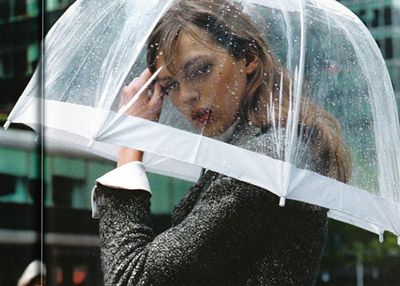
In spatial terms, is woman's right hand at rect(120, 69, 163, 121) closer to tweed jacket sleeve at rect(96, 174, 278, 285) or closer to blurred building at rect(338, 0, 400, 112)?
tweed jacket sleeve at rect(96, 174, 278, 285)

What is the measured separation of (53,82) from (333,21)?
1.33m

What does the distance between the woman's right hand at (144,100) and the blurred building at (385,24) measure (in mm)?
987

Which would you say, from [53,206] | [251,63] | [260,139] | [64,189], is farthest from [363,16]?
[53,206]

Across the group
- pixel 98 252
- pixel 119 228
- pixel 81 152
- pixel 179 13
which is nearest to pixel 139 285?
pixel 119 228

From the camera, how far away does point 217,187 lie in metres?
3.53

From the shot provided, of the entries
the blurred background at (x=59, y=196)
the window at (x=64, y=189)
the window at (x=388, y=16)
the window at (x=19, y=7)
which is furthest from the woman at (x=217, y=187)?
the window at (x=19, y=7)

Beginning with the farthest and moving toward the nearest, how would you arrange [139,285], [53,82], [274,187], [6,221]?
[6,221]
[53,82]
[139,285]
[274,187]

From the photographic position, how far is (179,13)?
12.1 feet

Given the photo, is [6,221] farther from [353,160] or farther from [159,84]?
[353,160]

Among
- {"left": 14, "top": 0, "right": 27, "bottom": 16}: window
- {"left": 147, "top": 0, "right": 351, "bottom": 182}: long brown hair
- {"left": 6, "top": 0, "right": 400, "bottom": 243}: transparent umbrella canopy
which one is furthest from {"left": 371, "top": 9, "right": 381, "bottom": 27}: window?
{"left": 14, "top": 0, "right": 27, "bottom": 16}: window

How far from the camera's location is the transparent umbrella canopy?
135 inches

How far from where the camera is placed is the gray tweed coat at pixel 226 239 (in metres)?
3.44

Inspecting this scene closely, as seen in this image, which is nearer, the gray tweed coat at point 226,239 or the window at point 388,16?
the gray tweed coat at point 226,239

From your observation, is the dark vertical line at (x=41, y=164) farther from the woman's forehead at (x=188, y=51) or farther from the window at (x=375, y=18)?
the window at (x=375, y=18)
